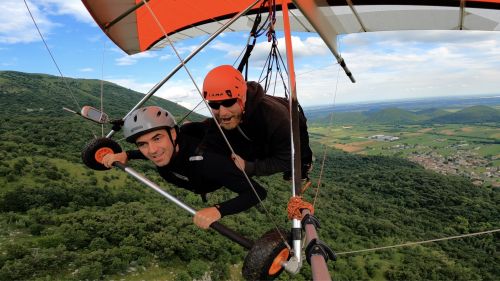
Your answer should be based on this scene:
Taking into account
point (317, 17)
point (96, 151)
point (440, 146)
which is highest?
point (317, 17)

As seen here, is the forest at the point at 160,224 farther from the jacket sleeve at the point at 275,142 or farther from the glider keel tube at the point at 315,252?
the glider keel tube at the point at 315,252

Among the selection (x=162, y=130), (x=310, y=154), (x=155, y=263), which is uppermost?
(x=162, y=130)

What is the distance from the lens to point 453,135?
15612cm

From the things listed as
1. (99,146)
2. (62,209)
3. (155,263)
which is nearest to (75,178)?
(62,209)

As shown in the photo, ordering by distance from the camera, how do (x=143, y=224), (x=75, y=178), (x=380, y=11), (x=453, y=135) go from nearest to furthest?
(x=380, y=11), (x=143, y=224), (x=75, y=178), (x=453, y=135)

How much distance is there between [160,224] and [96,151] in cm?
4794

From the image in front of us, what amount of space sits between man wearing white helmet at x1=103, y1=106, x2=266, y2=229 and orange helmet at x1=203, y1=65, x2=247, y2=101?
514 mm

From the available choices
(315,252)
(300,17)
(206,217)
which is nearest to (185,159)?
(206,217)

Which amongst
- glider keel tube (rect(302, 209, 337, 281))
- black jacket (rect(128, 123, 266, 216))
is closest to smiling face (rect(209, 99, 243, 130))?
black jacket (rect(128, 123, 266, 216))

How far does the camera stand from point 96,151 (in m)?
3.71

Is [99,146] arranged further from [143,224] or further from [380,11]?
[143,224]

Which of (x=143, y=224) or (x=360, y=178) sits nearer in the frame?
(x=143, y=224)

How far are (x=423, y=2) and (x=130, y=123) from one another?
4763mm

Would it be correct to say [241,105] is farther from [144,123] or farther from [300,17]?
[300,17]
